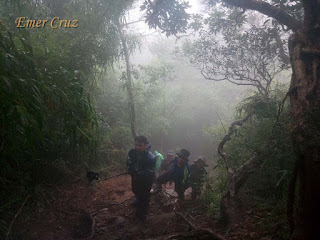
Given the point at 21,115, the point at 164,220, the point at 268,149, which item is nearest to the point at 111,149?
the point at 164,220

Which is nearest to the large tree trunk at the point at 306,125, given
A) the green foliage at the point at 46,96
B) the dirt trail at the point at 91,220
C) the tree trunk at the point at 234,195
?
the tree trunk at the point at 234,195

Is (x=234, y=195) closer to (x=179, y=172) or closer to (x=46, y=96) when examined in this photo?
(x=179, y=172)

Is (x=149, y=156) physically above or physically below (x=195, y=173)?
above

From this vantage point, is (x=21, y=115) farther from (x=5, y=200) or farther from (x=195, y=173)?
(x=195, y=173)

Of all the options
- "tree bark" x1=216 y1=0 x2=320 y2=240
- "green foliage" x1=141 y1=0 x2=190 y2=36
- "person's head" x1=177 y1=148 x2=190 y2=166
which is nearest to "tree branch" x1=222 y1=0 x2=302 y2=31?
"tree bark" x1=216 y1=0 x2=320 y2=240

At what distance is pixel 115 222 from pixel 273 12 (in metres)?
5.12

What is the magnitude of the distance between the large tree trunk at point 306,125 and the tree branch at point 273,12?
0.53 m

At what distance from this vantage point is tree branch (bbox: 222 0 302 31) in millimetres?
4363

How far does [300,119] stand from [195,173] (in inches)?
114

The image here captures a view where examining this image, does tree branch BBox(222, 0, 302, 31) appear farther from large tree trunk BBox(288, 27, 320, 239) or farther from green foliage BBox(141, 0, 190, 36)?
green foliage BBox(141, 0, 190, 36)

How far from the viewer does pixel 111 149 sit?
907cm

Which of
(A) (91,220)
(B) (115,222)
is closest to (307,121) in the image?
(B) (115,222)

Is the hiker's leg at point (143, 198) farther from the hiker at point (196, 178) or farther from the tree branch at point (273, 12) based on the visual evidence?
the tree branch at point (273, 12)

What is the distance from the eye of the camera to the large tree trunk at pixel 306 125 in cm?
230
